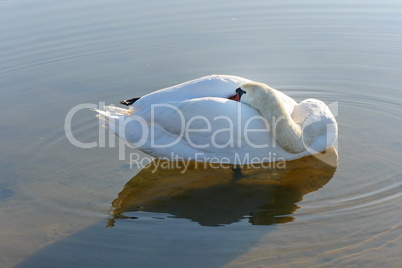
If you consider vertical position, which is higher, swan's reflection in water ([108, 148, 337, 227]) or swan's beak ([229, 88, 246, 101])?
swan's beak ([229, 88, 246, 101])

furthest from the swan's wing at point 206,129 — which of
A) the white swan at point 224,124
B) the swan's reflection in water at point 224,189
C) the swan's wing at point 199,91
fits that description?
the swan's reflection in water at point 224,189

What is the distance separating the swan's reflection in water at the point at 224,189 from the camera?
5.27m

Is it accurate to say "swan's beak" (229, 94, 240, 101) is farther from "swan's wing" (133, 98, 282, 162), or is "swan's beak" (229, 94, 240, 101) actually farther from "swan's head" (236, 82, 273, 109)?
"swan's wing" (133, 98, 282, 162)

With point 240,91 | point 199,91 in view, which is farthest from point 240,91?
point 199,91

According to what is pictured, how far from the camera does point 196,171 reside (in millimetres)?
6223

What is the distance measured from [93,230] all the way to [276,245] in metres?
1.67

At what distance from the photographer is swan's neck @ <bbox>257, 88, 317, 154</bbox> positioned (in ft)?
18.5

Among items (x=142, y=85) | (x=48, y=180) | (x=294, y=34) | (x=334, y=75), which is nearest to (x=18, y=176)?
(x=48, y=180)

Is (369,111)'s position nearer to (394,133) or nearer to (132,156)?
(394,133)

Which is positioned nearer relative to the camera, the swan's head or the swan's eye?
the swan's head

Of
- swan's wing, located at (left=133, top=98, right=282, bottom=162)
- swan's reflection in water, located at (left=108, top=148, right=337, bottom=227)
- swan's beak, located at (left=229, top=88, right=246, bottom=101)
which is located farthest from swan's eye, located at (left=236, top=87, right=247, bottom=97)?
swan's reflection in water, located at (left=108, top=148, right=337, bottom=227)

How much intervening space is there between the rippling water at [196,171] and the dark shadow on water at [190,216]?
18 mm

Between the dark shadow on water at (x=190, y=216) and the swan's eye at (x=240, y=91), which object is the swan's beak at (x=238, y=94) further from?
the dark shadow on water at (x=190, y=216)

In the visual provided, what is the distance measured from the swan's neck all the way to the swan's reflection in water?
1.27ft
